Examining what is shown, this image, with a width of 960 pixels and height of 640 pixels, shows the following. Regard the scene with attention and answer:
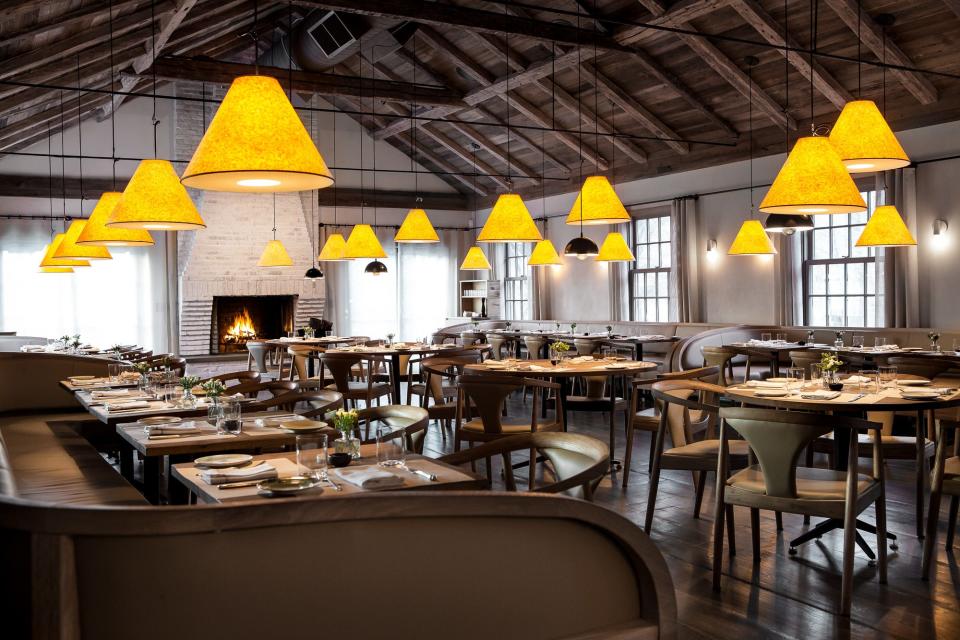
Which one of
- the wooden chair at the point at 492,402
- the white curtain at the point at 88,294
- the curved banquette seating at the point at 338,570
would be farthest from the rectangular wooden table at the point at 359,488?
the white curtain at the point at 88,294

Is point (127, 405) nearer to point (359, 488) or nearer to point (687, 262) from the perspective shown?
point (359, 488)

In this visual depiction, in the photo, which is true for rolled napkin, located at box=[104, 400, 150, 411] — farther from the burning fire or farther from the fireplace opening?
the burning fire

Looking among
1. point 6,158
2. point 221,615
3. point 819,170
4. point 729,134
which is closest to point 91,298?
point 6,158

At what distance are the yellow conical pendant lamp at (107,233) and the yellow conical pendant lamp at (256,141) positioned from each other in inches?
83.6

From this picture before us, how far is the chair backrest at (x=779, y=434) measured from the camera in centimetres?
375

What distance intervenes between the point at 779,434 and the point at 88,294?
539 inches

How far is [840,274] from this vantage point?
11.5 m

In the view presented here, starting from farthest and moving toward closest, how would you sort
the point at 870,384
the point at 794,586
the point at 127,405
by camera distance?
the point at 870,384
the point at 127,405
the point at 794,586

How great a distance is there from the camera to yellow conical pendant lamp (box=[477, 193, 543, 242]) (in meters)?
6.87

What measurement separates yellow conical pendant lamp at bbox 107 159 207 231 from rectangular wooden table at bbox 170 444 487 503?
3.95 feet

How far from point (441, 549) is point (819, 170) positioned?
3.42 meters

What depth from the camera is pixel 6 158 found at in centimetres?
1427

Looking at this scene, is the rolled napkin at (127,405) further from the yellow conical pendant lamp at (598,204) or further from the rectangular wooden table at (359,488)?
the yellow conical pendant lamp at (598,204)

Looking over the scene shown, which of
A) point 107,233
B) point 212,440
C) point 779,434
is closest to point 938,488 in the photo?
point 779,434
